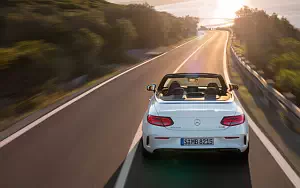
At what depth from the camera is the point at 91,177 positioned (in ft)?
19.8

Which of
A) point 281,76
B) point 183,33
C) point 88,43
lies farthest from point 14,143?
point 183,33

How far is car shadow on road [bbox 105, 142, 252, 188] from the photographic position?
18.9 ft

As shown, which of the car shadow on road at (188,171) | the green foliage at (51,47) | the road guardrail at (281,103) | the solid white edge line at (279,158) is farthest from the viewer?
the green foliage at (51,47)

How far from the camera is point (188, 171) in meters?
A: 6.30

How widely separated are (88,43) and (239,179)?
21474 millimetres

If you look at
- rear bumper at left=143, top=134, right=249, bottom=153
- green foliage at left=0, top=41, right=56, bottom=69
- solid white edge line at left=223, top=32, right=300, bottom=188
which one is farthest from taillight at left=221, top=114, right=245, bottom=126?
green foliage at left=0, top=41, right=56, bottom=69

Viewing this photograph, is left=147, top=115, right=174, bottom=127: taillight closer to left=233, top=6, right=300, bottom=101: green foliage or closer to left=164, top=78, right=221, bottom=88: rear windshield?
left=164, top=78, right=221, bottom=88: rear windshield

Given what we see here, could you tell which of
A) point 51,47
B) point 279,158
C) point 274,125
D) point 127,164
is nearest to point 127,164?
point 127,164

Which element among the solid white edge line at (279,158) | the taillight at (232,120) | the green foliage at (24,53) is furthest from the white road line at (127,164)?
the green foliage at (24,53)

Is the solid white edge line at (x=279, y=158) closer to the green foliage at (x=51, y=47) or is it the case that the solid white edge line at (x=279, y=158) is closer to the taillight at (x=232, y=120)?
the taillight at (x=232, y=120)

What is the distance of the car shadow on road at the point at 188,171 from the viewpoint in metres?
5.76

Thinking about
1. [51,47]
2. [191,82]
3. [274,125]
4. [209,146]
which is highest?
[209,146]

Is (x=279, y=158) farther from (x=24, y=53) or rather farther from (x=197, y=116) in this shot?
(x=24, y=53)

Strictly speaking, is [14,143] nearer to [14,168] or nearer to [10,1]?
[14,168]
